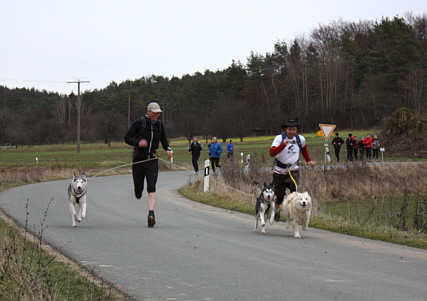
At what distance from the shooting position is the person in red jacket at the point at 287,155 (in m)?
9.96

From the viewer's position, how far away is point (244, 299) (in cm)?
534

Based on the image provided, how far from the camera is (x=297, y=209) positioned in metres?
9.53

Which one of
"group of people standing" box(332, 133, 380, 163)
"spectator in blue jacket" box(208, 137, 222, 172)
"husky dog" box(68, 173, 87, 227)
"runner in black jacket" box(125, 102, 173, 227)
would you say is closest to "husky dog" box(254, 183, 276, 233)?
"runner in black jacket" box(125, 102, 173, 227)

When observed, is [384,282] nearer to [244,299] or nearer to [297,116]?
[244,299]

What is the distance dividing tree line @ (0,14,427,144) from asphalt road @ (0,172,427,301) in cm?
5807

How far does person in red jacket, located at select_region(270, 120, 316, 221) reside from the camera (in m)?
9.96

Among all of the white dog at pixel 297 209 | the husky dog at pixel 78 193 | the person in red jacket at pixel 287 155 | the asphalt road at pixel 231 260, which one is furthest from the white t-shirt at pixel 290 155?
the husky dog at pixel 78 193

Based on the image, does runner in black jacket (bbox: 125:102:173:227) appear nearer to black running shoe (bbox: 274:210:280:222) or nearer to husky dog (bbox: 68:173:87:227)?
husky dog (bbox: 68:173:87:227)

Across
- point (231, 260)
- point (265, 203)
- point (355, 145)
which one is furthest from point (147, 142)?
point (355, 145)

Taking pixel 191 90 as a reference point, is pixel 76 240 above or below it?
below

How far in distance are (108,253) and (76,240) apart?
151 cm

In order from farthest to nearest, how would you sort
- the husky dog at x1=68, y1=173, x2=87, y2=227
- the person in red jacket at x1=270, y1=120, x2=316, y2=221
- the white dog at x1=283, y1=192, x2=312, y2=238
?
the husky dog at x1=68, y1=173, x2=87, y2=227 → the person in red jacket at x1=270, y1=120, x2=316, y2=221 → the white dog at x1=283, y1=192, x2=312, y2=238

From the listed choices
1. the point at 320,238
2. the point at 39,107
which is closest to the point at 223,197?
the point at 320,238

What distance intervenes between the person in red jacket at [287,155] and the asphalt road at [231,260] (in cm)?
98
